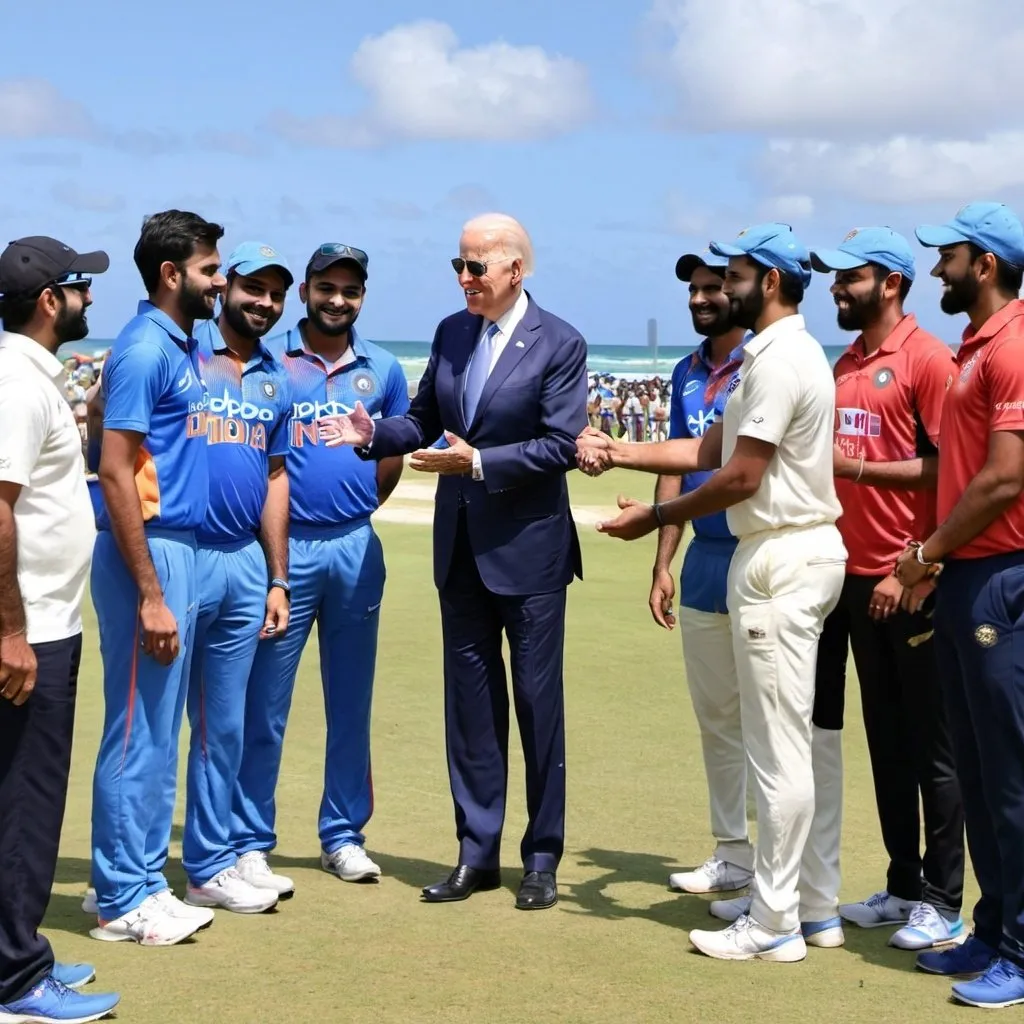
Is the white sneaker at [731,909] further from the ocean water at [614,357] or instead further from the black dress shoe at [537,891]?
the ocean water at [614,357]

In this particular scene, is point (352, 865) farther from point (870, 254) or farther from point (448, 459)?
point (870, 254)

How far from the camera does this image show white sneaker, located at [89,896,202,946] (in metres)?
5.37

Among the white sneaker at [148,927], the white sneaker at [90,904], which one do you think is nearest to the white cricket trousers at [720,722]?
the white sneaker at [148,927]

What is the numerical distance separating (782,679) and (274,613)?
6.53ft

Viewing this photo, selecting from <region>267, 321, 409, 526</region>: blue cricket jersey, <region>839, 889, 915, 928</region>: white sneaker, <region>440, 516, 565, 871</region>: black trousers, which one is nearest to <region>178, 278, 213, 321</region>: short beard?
<region>267, 321, 409, 526</region>: blue cricket jersey

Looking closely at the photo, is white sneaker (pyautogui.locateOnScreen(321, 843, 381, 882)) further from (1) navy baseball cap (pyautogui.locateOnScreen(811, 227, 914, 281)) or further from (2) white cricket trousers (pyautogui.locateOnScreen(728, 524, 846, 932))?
(1) navy baseball cap (pyautogui.locateOnScreen(811, 227, 914, 281))

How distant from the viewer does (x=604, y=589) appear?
542 inches

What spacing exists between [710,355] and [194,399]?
213cm

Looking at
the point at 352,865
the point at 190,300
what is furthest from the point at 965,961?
the point at 190,300

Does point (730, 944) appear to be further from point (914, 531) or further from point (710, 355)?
point (710, 355)

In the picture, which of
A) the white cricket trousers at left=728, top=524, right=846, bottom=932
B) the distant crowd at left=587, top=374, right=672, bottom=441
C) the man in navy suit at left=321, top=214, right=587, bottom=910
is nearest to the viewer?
the white cricket trousers at left=728, top=524, right=846, bottom=932

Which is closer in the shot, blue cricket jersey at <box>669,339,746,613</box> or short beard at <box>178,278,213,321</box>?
short beard at <box>178,278,213,321</box>

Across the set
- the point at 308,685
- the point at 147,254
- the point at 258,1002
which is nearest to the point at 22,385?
the point at 147,254

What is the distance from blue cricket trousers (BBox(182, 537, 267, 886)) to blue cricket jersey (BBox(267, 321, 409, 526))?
48 cm
